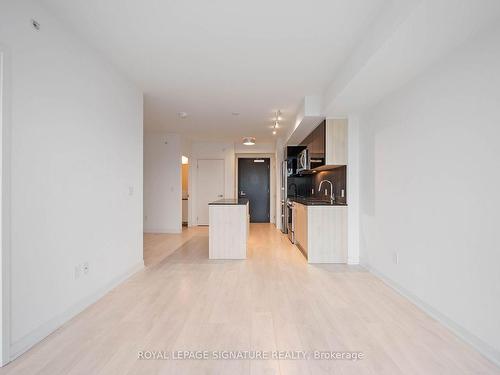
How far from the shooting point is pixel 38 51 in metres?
2.23

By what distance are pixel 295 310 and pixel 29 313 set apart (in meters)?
2.09

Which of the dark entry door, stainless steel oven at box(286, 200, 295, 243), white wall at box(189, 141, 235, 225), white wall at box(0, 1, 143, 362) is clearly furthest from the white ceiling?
the dark entry door

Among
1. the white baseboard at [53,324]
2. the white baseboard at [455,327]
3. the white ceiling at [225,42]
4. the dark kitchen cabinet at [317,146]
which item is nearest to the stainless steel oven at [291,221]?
the dark kitchen cabinet at [317,146]

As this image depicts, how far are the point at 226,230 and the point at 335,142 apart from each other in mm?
2198

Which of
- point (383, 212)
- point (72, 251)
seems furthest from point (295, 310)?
point (72, 251)

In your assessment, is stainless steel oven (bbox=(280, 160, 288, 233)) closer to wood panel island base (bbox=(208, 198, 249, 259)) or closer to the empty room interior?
wood panel island base (bbox=(208, 198, 249, 259))

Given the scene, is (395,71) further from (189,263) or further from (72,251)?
Result: (189,263)

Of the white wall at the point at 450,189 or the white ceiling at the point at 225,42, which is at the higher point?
the white ceiling at the point at 225,42

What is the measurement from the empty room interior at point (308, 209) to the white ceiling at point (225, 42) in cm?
2

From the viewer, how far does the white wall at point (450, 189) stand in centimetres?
201

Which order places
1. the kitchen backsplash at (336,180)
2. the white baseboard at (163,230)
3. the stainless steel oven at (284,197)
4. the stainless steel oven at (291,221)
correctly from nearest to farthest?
the kitchen backsplash at (336,180) → the stainless steel oven at (291,221) → the stainless steel oven at (284,197) → the white baseboard at (163,230)

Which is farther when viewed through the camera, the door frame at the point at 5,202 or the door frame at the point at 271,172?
the door frame at the point at 271,172

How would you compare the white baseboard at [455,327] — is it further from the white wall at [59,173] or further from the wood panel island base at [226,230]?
the white wall at [59,173]

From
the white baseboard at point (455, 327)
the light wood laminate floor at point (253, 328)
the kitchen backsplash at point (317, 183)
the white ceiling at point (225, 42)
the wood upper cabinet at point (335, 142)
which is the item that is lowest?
the light wood laminate floor at point (253, 328)
